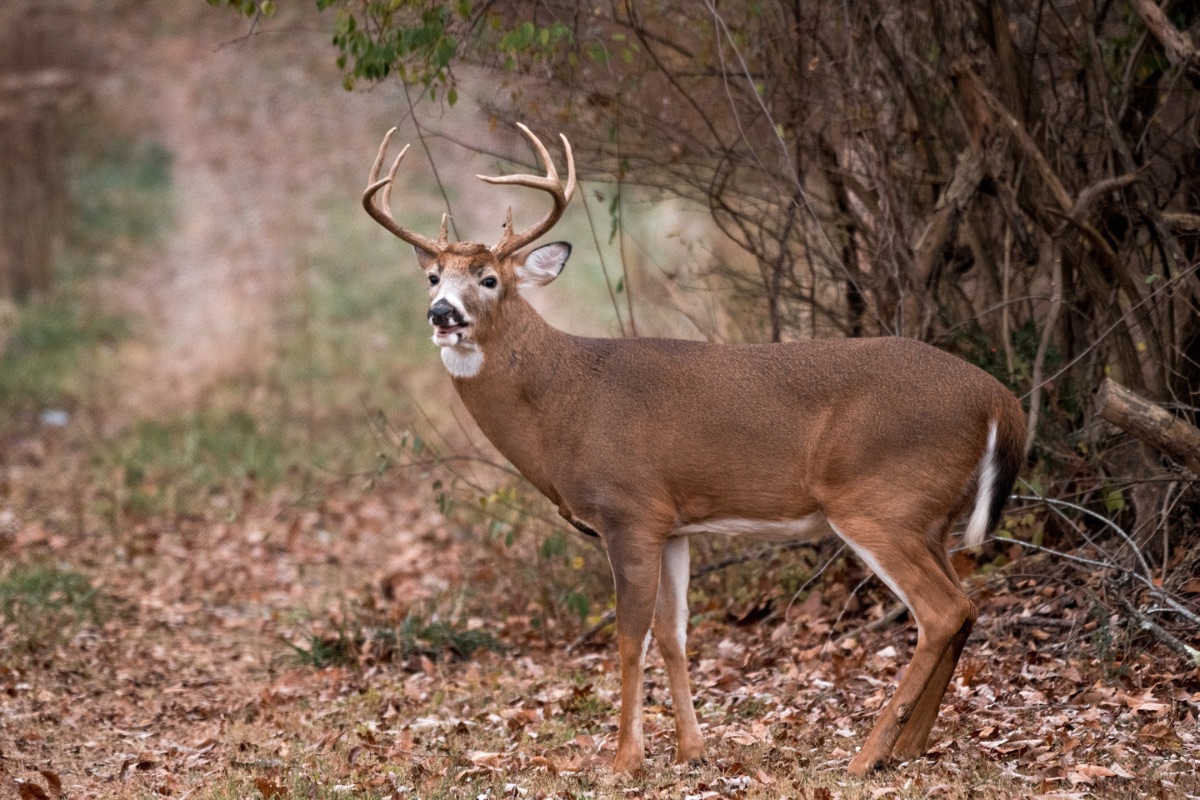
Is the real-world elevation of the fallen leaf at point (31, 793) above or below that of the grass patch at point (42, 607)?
above

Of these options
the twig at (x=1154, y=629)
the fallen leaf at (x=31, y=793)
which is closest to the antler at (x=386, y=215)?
the fallen leaf at (x=31, y=793)

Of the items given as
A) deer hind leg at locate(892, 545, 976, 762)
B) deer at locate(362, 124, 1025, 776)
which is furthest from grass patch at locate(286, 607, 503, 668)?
deer hind leg at locate(892, 545, 976, 762)

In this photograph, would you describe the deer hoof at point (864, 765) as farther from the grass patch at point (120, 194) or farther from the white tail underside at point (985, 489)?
the grass patch at point (120, 194)

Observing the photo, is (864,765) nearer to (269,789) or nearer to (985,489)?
(985,489)

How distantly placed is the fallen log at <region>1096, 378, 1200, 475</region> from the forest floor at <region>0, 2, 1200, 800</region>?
784 millimetres

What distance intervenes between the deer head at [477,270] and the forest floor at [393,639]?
1709 millimetres

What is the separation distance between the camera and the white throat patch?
19.4 feet

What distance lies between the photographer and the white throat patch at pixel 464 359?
5922 mm

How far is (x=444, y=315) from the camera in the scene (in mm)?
5613

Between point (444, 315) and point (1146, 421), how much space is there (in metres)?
2.78

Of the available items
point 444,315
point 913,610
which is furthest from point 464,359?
point 913,610

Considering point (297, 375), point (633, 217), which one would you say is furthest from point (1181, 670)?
point (633, 217)

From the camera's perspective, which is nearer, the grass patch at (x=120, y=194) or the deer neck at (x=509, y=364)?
the deer neck at (x=509, y=364)

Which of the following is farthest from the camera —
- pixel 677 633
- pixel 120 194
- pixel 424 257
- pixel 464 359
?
pixel 120 194
